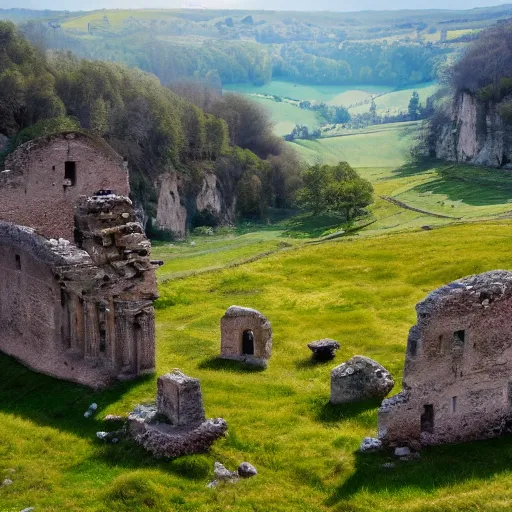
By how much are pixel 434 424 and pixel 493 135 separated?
8764cm

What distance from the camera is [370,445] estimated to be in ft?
70.7

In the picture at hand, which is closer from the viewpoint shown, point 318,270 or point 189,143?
point 318,270

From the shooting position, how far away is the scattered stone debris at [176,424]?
22.0 meters

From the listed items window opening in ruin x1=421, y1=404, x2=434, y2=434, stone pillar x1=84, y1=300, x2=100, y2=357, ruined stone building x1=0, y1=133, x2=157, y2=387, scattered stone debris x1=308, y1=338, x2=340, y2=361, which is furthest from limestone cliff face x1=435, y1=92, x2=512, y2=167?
window opening in ruin x1=421, y1=404, x2=434, y2=434

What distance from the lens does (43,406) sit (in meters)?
27.2

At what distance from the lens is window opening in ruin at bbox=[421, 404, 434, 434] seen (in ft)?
72.2

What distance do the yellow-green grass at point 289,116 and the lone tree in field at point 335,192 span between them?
74188 mm

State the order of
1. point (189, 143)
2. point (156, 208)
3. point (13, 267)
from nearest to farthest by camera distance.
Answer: point (13, 267), point (156, 208), point (189, 143)

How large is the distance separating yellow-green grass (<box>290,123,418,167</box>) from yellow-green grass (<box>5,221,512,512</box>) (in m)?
92.8

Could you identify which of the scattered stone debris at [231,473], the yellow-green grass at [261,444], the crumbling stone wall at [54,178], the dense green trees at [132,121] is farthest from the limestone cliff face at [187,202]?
the scattered stone debris at [231,473]

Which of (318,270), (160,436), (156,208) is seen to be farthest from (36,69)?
(160,436)

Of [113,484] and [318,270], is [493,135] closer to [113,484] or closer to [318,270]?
[318,270]

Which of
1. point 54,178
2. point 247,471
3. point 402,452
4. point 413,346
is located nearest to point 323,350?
point 413,346

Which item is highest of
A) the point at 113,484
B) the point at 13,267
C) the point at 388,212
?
the point at 13,267
